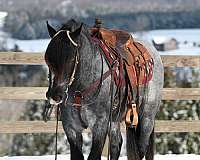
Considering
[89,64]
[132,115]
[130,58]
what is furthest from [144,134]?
[89,64]

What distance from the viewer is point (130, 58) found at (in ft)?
13.8

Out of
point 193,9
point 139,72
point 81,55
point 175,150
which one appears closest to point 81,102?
point 81,55

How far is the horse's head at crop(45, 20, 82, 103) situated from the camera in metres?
3.16

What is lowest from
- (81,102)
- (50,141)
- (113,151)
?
(50,141)

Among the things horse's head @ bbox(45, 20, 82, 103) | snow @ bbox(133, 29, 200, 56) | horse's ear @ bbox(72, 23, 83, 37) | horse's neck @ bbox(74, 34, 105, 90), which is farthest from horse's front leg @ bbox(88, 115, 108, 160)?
snow @ bbox(133, 29, 200, 56)

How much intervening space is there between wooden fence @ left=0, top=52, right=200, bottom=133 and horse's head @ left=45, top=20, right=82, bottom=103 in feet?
→ 8.09

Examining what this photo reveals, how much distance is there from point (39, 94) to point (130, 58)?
6.10ft

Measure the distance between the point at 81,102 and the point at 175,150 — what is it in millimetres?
7916

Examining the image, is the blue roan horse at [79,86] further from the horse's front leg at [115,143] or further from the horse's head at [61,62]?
the horse's front leg at [115,143]

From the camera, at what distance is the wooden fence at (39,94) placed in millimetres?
5660

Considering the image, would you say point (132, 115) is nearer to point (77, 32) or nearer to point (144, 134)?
point (144, 134)

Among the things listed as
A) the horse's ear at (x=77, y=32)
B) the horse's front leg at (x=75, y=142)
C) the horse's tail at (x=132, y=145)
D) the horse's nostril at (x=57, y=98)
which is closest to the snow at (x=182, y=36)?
the horse's tail at (x=132, y=145)

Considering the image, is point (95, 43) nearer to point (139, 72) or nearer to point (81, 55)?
point (81, 55)

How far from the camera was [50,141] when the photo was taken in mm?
13797
